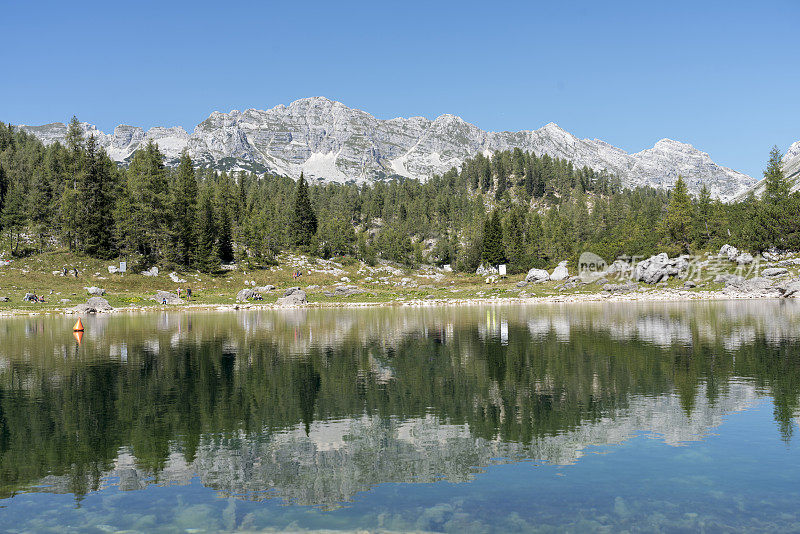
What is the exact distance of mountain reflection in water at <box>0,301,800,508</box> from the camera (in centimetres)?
1530

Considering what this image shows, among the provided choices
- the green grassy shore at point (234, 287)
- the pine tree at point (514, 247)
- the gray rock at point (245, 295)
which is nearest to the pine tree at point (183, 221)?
the green grassy shore at point (234, 287)

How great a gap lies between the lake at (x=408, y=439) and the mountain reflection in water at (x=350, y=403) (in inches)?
4.2

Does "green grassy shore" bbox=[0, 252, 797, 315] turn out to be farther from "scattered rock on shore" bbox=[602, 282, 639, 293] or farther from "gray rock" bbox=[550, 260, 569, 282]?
"gray rock" bbox=[550, 260, 569, 282]

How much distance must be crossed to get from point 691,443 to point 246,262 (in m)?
120

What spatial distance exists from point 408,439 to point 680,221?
126672 mm

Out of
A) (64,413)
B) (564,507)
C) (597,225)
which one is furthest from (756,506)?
(597,225)

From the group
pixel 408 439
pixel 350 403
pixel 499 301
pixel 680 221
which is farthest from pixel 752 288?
pixel 408 439

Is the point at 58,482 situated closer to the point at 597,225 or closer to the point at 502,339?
the point at 502,339

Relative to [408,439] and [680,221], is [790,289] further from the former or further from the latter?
[408,439]

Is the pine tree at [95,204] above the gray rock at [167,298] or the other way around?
above

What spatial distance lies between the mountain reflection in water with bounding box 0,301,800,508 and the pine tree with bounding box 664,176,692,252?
298 feet

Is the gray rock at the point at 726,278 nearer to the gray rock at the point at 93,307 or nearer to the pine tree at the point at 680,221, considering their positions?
the pine tree at the point at 680,221

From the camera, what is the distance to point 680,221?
125m

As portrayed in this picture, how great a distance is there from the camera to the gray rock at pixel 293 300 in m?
93.6
